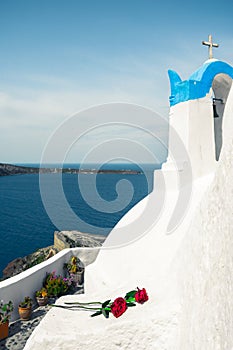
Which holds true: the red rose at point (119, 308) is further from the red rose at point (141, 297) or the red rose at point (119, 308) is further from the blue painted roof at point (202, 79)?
the blue painted roof at point (202, 79)

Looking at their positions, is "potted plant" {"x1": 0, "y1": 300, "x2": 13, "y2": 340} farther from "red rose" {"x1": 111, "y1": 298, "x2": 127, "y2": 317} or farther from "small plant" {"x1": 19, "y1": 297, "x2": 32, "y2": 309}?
"red rose" {"x1": 111, "y1": 298, "x2": 127, "y2": 317}

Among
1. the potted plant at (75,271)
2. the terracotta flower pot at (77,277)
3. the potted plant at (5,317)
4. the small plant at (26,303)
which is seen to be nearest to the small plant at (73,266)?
the potted plant at (75,271)

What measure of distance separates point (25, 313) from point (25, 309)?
106 mm

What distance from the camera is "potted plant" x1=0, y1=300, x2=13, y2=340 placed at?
Result: 258 inches

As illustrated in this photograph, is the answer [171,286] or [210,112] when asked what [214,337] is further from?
[210,112]

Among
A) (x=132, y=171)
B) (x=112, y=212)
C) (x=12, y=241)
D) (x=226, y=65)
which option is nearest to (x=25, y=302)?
(x=226, y=65)

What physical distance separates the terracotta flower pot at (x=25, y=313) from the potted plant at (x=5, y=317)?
11.6 inches

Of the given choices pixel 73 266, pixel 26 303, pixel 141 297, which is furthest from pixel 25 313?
pixel 141 297

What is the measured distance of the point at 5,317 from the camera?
677cm

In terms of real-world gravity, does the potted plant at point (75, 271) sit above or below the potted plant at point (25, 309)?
above

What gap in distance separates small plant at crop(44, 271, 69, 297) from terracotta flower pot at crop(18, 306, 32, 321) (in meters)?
0.90

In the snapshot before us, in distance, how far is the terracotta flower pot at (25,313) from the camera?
723cm

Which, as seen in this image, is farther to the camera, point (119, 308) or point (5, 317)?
point (5, 317)

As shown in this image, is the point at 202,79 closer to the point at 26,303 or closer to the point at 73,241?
the point at 26,303
